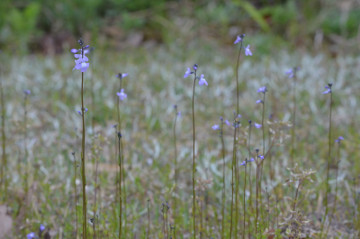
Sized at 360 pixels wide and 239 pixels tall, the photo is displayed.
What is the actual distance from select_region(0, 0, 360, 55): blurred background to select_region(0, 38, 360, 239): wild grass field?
2.06 feet

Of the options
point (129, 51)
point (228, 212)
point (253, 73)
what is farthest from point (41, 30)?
point (228, 212)

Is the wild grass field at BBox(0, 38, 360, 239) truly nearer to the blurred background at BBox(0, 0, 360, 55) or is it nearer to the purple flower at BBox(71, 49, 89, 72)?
the purple flower at BBox(71, 49, 89, 72)

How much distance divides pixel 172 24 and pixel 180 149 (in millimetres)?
4423

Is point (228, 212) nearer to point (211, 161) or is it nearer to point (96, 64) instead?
point (211, 161)

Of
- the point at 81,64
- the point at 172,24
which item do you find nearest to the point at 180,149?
the point at 81,64

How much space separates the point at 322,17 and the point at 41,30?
5075 mm

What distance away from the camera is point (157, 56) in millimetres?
6312

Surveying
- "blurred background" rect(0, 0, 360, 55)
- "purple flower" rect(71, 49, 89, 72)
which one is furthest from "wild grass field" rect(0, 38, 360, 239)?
"blurred background" rect(0, 0, 360, 55)

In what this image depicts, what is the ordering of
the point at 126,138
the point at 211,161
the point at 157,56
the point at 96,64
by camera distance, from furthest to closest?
1. the point at 157,56
2. the point at 96,64
3. the point at 126,138
4. the point at 211,161

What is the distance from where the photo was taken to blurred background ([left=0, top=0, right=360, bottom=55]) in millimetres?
6575

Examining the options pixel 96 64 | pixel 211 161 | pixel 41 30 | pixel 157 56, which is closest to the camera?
pixel 211 161

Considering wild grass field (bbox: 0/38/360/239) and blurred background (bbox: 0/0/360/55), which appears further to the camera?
blurred background (bbox: 0/0/360/55)

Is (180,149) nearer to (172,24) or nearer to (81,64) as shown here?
(81,64)

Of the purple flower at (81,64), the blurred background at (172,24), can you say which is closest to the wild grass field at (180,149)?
the purple flower at (81,64)
